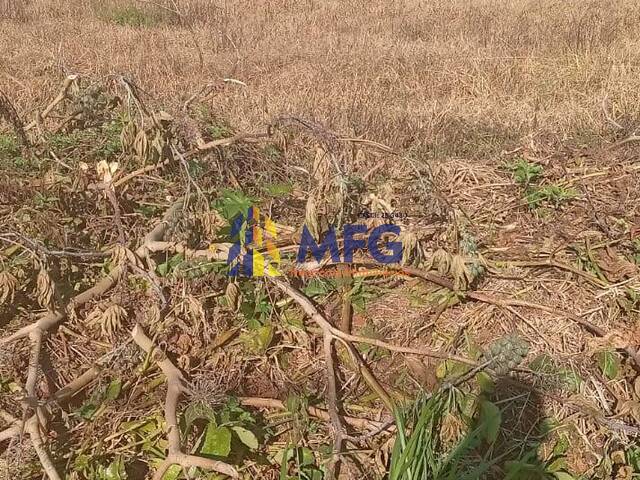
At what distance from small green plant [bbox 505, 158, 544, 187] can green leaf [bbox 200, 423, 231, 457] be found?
205 centimetres

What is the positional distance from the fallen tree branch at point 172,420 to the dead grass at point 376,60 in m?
2.10

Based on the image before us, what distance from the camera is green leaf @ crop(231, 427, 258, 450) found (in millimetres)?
1951

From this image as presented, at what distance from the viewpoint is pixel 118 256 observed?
245 centimetres

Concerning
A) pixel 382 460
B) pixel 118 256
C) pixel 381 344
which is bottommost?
pixel 382 460

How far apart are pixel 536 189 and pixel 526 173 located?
0.35 feet

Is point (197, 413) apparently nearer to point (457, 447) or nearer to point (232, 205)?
point (457, 447)

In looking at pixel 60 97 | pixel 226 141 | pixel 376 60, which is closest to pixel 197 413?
pixel 226 141

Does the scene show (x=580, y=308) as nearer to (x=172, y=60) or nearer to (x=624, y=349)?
(x=624, y=349)

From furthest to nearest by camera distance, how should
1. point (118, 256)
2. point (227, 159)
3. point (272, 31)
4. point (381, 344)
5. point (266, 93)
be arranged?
1. point (272, 31)
2. point (266, 93)
3. point (227, 159)
4. point (118, 256)
5. point (381, 344)

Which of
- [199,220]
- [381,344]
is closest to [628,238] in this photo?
[381,344]

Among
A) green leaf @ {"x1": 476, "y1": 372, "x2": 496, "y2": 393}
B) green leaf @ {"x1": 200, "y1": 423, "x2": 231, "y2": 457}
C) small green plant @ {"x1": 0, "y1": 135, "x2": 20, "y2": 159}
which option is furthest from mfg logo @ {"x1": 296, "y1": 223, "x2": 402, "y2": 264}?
small green plant @ {"x1": 0, "y1": 135, "x2": 20, "y2": 159}

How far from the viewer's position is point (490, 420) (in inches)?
78.5

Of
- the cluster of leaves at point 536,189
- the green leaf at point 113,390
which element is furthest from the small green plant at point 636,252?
the green leaf at point 113,390

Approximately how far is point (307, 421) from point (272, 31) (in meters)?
6.48
